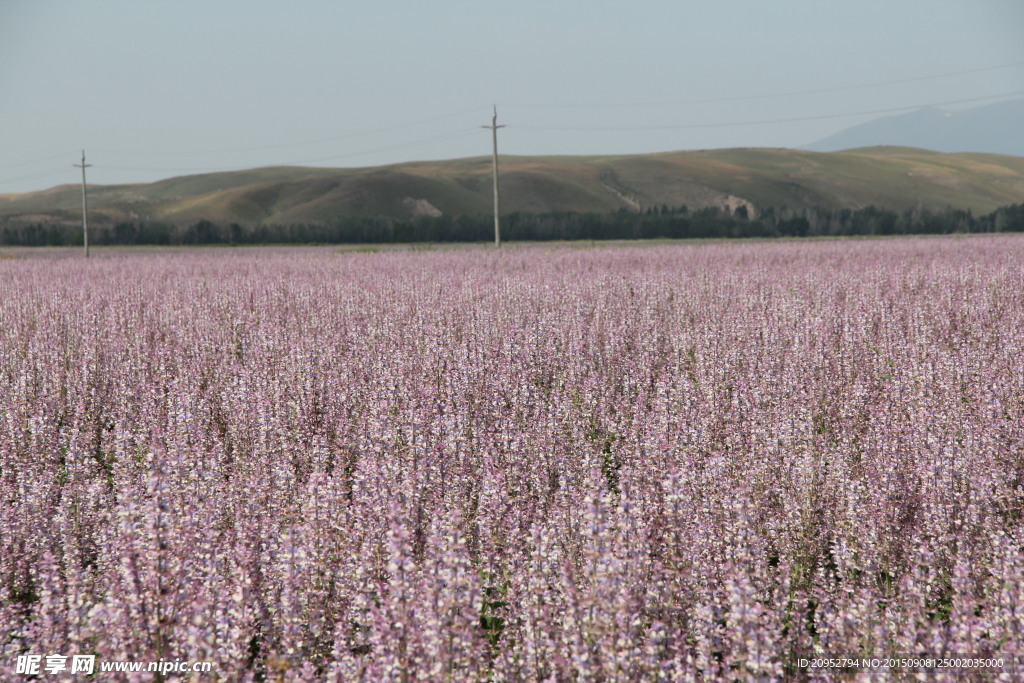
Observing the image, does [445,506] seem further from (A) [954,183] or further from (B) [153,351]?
(A) [954,183]

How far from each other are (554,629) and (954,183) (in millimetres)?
151958

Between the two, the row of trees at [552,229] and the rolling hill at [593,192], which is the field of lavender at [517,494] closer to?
the row of trees at [552,229]

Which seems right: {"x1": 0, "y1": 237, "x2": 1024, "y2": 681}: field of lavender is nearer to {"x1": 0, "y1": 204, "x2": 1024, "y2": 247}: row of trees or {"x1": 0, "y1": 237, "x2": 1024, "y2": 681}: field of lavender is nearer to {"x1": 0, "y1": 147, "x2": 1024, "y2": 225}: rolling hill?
{"x1": 0, "y1": 204, "x2": 1024, "y2": 247}: row of trees

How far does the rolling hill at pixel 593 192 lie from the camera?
4178 inches

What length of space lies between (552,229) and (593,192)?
7018 centimetres

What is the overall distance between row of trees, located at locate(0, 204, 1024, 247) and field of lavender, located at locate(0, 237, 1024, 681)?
40.7 m

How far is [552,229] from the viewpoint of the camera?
164 feet

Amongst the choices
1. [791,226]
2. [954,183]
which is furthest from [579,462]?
[954,183]

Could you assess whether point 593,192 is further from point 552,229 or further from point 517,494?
point 517,494

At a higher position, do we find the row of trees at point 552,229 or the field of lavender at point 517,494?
the row of trees at point 552,229

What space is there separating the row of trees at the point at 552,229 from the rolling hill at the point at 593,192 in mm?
42548

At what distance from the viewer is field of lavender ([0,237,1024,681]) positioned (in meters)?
2.05

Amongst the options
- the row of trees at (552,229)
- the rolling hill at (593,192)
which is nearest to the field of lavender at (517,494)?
the row of trees at (552,229)

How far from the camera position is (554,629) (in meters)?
2.27
